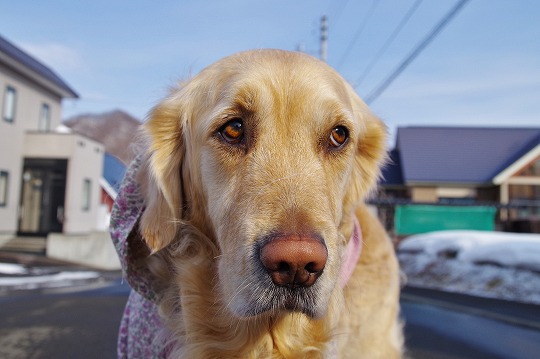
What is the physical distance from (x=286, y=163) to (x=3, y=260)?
16.7 metres

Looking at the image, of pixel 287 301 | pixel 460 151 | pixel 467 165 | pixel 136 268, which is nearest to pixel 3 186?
pixel 136 268

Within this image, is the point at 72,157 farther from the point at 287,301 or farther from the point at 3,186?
the point at 287,301

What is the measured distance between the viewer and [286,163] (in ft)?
6.10

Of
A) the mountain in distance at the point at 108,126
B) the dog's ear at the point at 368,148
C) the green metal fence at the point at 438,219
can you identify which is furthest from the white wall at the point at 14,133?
the mountain in distance at the point at 108,126

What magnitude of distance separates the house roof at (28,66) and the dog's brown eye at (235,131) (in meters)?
19.7

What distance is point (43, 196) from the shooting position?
21.5m

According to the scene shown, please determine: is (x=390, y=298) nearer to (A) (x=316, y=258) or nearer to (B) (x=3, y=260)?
(A) (x=316, y=258)

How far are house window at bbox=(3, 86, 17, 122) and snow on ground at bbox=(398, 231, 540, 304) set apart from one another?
57.2ft

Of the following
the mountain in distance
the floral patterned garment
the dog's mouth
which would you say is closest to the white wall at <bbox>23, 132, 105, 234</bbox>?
the floral patterned garment

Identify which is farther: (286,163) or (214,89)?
(214,89)

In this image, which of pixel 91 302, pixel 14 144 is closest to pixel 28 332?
pixel 91 302

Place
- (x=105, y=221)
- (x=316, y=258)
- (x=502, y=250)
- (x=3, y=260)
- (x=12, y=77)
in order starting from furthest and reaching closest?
(x=105, y=221) → (x=12, y=77) → (x=3, y=260) → (x=502, y=250) → (x=316, y=258)

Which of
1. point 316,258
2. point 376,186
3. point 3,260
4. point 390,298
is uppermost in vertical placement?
point 376,186

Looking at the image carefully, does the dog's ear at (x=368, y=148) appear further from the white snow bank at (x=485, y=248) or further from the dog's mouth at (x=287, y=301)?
the white snow bank at (x=485, y=248)
